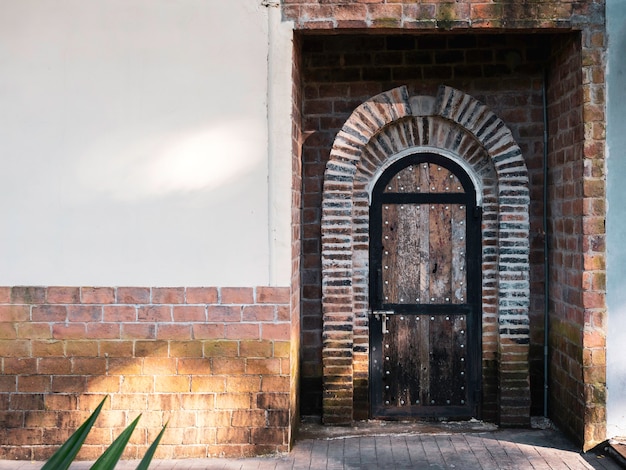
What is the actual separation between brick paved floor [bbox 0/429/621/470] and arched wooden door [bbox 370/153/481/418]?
434 mm

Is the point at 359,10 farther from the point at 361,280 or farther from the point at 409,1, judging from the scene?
the point at 361,280

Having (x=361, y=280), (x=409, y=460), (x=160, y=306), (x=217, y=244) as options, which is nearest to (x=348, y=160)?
(x=361, y=280)

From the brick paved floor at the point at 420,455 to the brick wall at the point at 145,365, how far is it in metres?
0.19

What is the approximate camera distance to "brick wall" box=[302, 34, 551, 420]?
19.9ft

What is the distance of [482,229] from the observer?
6.05m

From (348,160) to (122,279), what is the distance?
Answer: 2.04 metres

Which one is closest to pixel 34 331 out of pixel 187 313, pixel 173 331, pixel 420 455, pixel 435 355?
pixel 173 331

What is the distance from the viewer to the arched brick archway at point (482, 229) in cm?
594

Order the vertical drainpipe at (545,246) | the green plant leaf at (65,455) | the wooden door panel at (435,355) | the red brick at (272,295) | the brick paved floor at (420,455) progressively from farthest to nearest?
1. the wooden door panel at (435,355)
2. the vertical drainpipe at (545,246)
3. the red brick at (272,295)
4. the brick paved floor at (420,455)
5. the green plant leaf at (65,455)

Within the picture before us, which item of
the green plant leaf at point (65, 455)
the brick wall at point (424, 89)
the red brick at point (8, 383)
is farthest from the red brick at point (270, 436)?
the green plant leaf at point (65, 455)

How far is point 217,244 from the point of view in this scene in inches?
206

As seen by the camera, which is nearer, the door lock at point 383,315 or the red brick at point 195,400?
the red brick at point 195,400

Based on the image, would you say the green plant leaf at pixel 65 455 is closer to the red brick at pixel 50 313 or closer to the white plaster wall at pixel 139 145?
the white plaster wall at pixel 139 145

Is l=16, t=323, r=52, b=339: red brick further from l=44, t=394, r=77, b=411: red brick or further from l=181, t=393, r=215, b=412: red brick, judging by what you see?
l=181, t=393, r=215, b=412: red brick
